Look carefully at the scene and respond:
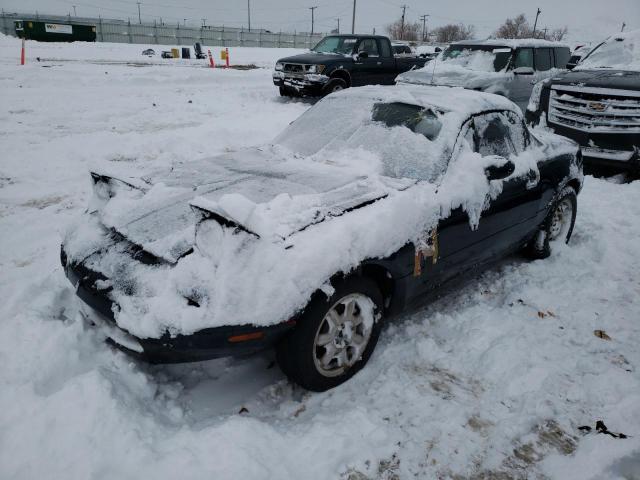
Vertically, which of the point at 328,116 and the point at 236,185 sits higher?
the point at 328,116

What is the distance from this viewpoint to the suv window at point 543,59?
33.0 feet

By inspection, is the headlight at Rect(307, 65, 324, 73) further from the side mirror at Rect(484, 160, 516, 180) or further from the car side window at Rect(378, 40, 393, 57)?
the side mirror at Rect(484, 160, 516, 180)

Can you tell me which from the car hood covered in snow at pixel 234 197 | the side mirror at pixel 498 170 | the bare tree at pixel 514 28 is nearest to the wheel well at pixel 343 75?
the car hood covered in snow at pixel 234 197

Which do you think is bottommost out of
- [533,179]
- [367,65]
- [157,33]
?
[533,179]

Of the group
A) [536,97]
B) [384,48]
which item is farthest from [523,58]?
[384,48]

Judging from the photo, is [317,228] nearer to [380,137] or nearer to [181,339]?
[181,339]

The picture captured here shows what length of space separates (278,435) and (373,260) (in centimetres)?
105

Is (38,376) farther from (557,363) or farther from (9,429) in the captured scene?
(557,363)

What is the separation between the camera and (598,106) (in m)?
6.72

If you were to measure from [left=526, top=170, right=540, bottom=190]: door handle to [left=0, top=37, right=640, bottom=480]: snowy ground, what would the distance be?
86 cm

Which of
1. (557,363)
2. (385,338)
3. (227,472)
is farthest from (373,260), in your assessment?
(557,363)

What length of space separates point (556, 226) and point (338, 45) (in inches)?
386

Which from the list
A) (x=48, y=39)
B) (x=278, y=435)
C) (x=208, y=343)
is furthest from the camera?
(x=48, y=39)

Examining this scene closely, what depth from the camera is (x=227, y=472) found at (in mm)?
1959
